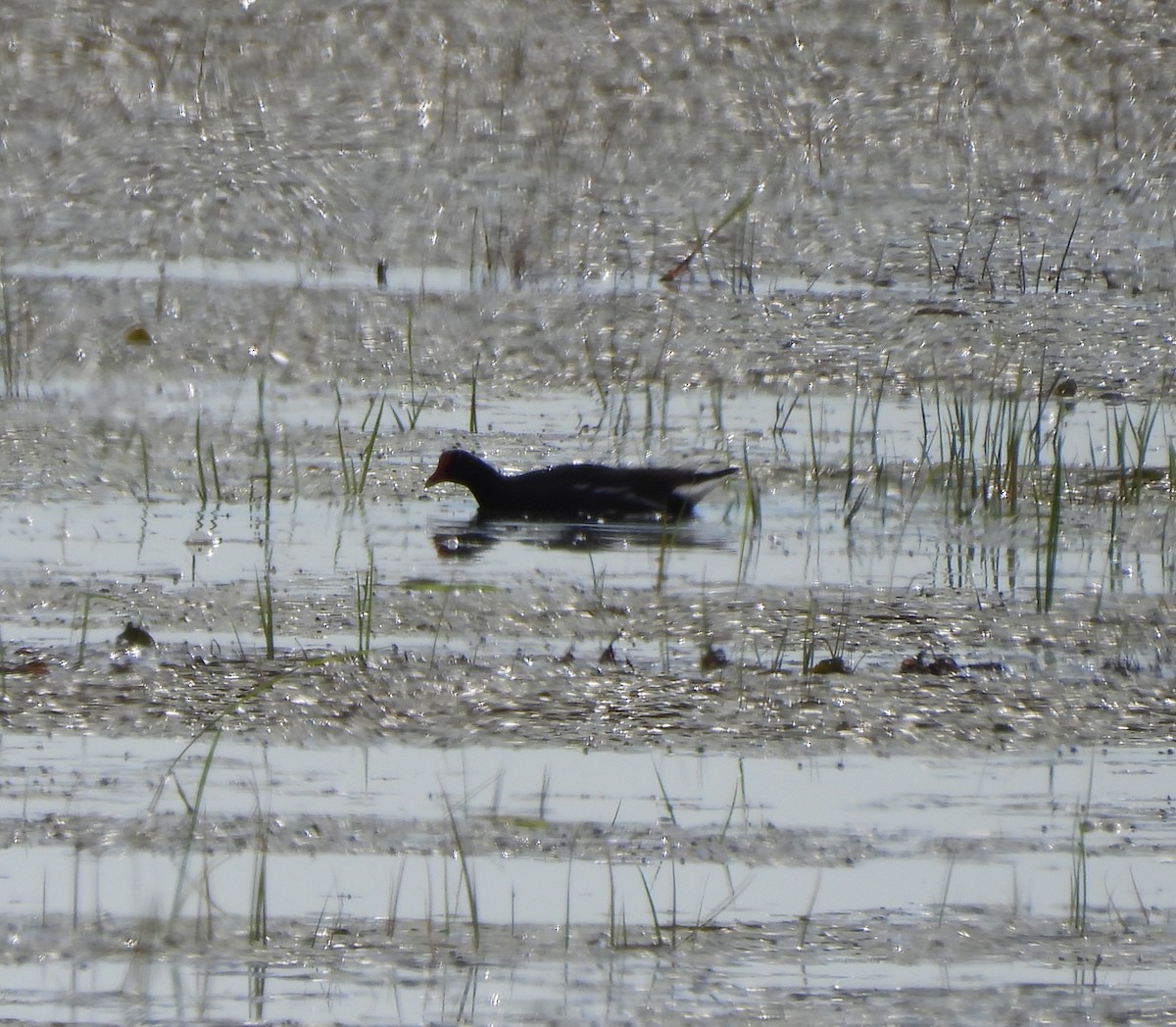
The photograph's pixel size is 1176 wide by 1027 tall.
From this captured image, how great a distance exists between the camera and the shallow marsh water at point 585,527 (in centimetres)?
363

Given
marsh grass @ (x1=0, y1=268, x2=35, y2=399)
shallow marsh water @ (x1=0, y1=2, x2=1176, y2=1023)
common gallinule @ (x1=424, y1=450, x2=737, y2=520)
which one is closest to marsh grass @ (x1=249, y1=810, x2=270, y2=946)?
shallow marsh water @ (x1=0, y1=2, x2=1176, y2=1023)

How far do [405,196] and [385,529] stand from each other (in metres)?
3.90

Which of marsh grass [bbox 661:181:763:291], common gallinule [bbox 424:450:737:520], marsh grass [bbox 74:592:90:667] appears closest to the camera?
marsh grass [bbox 74:592:90:667]

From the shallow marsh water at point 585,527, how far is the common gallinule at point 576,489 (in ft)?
0.29

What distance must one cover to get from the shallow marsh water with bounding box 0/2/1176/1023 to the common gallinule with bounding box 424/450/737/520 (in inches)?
3.4

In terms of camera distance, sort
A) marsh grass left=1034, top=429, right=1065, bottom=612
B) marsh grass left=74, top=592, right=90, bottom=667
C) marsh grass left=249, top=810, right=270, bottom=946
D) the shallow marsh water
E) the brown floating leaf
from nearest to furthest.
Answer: marsh grass left=249, top=810, right=270, bottom=946 → the shallow marsh water → marsh grass left=74, top=592, right=90, bottom=667 → marsh grass left=1034, top=429, right=1065, bottom=612 → the brown floating leaf

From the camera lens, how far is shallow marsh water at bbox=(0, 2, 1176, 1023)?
11.9ft

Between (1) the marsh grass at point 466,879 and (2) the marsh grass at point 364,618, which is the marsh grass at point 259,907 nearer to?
(1) the marsh grass at point 466,879

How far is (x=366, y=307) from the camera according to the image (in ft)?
30.2

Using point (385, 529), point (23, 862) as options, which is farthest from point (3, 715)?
point (385, 529)

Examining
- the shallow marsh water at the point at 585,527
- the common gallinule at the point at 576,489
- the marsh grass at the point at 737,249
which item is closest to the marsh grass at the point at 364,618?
the shallow marsh water at the point at 585,527

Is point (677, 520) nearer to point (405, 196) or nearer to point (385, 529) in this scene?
point (385, 529)

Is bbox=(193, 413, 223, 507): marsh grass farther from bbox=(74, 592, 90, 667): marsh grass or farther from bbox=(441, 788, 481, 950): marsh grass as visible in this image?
bbox=(441, 788, 481, 950): marsh grass

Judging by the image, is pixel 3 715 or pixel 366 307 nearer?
pixel 3 715
